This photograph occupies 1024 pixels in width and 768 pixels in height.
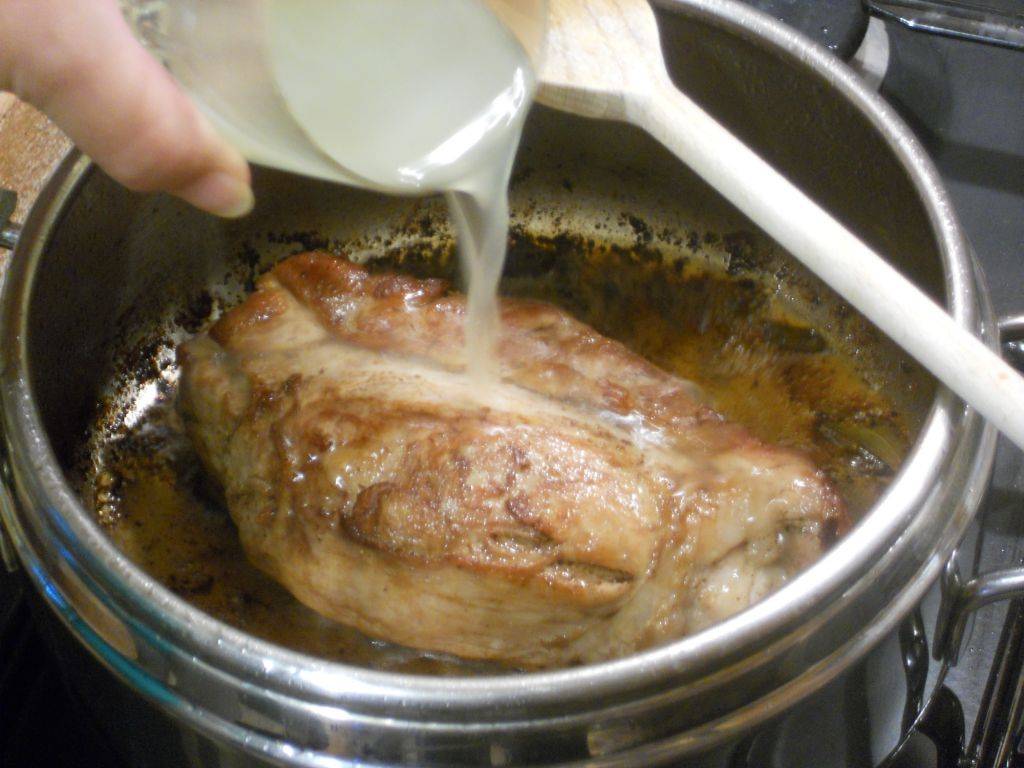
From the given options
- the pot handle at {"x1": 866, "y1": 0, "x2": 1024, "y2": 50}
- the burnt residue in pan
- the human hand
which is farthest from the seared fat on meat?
the pot handle at {"x1": 866, "y1": 0, "x2": 1024, "y2": 50}

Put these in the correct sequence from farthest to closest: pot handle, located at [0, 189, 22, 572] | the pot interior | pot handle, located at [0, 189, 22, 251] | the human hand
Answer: the pot interior, pot handle, located at [0, 189, 22, 251], pot handle, located at [0, 189, 22, 572], the human hand

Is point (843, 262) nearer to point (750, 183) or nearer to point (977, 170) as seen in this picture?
point (750, 183)

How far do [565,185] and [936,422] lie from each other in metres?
0.83

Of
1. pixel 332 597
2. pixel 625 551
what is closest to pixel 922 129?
pixel 625 551

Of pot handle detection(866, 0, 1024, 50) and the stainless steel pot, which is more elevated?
pot handle detection(866, 0, 1024, 50)

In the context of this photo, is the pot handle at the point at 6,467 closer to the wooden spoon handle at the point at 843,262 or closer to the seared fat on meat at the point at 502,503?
the seared fat on meat at the point at 502,503

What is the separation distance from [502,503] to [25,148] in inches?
39.5

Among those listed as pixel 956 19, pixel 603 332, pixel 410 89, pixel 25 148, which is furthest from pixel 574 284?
pixel 25 148

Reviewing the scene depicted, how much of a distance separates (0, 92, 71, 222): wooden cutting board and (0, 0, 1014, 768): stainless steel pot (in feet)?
0.80

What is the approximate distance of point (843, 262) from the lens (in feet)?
3.10

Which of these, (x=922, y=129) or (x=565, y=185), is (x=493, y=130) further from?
(x=922, y=129)

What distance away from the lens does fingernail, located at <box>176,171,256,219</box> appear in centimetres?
81

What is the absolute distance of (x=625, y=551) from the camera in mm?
964

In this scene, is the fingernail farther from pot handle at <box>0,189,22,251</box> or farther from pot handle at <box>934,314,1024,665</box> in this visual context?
pot handle at <box>934,314,1024,665</box>
